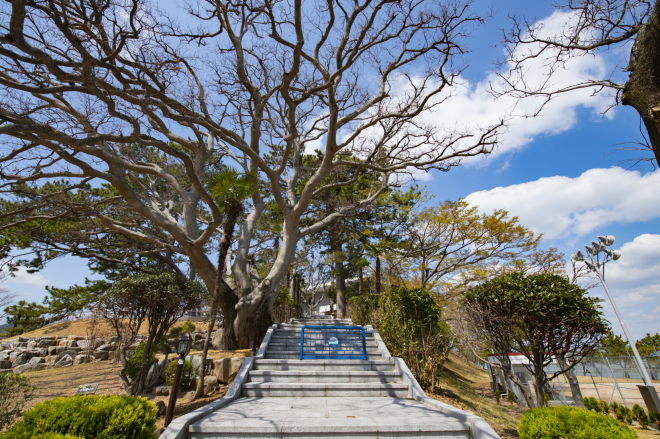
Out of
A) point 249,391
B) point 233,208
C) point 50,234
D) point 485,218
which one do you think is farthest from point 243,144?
point 485,218

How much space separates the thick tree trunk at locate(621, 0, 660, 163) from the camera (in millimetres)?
3396

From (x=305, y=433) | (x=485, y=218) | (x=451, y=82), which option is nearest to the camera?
(x=305, y=433)

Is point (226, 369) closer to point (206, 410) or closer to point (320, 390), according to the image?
point (320, 390)

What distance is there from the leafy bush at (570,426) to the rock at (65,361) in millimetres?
18061

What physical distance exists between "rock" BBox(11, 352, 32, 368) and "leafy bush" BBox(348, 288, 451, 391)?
53.6 ft

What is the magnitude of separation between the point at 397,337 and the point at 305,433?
184 inches

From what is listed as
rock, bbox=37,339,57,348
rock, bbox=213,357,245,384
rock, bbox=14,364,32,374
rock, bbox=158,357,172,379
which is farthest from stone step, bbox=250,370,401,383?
rock, bbox=37,339,57,348

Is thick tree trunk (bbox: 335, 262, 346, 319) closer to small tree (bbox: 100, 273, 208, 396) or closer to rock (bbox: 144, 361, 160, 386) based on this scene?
rock (bbox: 144, 361, 160, 386)

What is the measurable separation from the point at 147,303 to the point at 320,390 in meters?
4.79

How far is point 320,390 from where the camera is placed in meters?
6.45

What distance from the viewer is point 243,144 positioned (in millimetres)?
9438

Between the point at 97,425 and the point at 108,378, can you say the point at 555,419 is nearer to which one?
the point at 97,425

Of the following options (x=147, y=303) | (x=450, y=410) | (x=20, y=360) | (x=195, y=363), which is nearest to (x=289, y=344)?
(x=195, y=363)

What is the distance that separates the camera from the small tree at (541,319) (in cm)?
559
